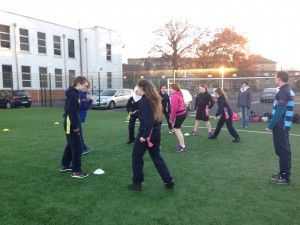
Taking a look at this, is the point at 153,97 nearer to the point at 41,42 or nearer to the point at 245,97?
the point at 245,97

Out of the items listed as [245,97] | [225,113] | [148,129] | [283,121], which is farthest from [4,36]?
[283,121]

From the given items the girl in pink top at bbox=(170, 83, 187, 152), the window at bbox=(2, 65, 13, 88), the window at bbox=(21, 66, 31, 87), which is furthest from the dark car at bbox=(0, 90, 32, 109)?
the girl in pink top at bbox=(170, 83, 187, 152)

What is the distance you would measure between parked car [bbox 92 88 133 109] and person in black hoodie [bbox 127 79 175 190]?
1673cm

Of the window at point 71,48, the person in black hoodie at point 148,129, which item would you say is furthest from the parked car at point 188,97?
the window at point 71,48

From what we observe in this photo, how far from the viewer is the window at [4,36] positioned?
27.1 meters

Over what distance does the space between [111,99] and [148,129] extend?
56.9 ft

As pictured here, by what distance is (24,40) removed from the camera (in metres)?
29.4

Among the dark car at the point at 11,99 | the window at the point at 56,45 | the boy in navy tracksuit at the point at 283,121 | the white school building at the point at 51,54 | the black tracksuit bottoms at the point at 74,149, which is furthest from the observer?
the window at the point at 56,45

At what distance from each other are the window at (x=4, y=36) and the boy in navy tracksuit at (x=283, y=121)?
2787cm

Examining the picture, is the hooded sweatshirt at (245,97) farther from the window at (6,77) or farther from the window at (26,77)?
the window at (26,77)

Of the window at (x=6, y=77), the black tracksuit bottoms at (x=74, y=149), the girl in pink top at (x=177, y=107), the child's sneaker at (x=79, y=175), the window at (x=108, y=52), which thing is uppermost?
the window at (x=108, y=52)

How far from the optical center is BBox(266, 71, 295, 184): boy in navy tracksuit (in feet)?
15.9

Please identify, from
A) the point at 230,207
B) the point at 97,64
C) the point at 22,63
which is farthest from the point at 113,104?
the point at 230,207

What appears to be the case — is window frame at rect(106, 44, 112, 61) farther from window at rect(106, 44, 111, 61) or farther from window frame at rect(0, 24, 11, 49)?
window frame at rect(0, 24, 11, 49)
